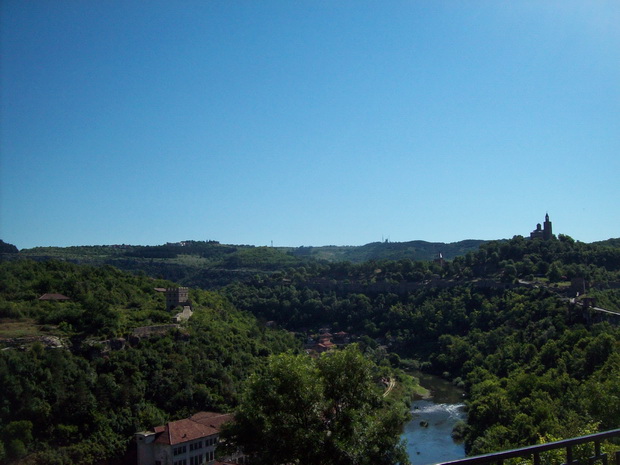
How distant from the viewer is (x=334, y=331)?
66000mm

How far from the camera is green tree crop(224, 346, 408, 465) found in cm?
1102

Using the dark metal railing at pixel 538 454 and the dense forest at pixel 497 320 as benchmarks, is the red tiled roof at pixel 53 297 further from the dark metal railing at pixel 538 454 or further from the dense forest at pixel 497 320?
the dark metal railing at pixel 538 454

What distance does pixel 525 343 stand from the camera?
129 feet

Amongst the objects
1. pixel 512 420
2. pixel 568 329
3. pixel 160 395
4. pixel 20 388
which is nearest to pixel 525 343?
pixel 568 329

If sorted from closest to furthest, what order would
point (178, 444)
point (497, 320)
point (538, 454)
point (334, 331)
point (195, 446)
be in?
point (538, 454) < point (178, 444) < point (195, 446) < point (497, 320) < point (334, 331)

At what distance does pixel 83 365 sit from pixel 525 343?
1151 inches

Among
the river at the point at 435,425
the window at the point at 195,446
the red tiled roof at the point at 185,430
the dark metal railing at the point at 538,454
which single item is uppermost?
the dark metal railing at the point at 538,454

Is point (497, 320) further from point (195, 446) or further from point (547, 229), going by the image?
point (195, 446)

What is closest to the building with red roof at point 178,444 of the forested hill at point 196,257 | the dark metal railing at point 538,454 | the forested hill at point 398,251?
the dark metal railing at point 538,454

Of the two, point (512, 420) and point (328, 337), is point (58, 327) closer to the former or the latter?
point (512, 420)

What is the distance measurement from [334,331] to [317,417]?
5512cm

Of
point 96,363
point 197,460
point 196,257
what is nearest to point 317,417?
point 197,460

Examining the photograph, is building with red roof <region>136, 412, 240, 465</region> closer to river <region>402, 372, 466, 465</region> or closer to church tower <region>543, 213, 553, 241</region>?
river <region>402, 372, 466, 465</region>

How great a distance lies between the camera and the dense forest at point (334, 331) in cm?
2298
